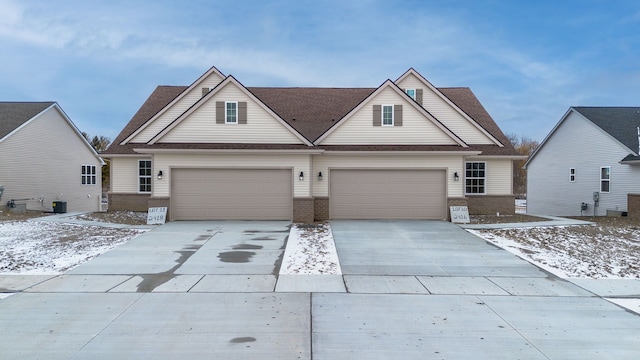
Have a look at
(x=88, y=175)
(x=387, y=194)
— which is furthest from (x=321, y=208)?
(x=88, y=175)

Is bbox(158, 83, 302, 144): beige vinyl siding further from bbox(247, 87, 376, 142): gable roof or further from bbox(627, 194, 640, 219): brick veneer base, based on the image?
bbox(627, 194, 640, 219): brick veneer base

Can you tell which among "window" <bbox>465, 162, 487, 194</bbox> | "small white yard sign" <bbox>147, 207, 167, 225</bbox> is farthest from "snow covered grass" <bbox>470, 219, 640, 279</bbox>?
"small white yard sign" <bbox>147, 207, 167, 225</bbox>

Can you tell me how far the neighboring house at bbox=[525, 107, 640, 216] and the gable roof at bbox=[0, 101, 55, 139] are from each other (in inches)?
1268

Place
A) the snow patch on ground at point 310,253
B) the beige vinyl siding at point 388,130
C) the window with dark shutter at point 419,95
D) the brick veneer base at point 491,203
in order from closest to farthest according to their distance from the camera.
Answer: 1. the snow patch on ground at point 310,253
2. the beige vinyl siding at point 388,130
3. the brick veneer base at point 491,203
4. the window with dark shutter at point 419,95

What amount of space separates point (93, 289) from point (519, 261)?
9.13 meters

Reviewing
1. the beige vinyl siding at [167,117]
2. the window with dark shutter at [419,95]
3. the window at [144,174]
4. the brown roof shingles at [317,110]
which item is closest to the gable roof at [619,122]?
the brown roof shingles at [317,110]

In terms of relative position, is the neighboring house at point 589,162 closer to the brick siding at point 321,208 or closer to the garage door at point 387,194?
the garage door at point 387,194

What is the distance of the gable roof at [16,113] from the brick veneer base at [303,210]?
1760 centimetres

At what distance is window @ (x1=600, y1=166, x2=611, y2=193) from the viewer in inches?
858

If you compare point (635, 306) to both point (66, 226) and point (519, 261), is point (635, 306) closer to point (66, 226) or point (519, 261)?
point (519, 261)

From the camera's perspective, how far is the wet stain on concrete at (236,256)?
379 inches

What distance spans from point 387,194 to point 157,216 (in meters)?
9.08

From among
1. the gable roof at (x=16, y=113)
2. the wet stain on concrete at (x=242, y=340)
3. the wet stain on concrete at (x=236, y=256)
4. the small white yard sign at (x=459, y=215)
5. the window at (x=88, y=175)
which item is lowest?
the wet stain on concrete at (x=242, y=340)

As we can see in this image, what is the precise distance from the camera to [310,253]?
1040 centimetres
